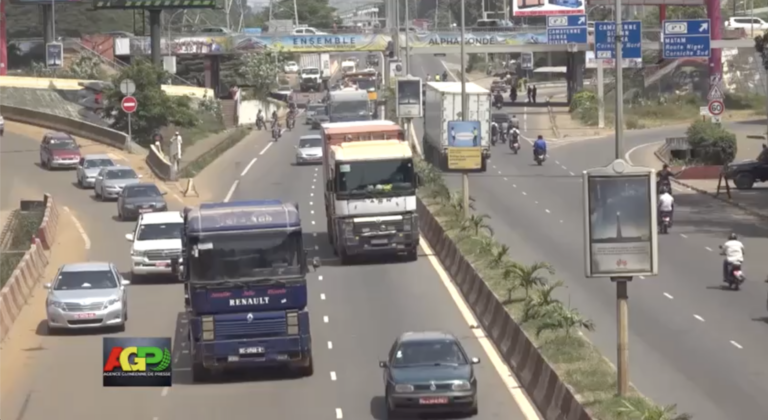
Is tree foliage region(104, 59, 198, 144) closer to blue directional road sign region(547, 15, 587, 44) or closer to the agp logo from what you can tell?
blue directional road sign region(547, 15, 587, 44)

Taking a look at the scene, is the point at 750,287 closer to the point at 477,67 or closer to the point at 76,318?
the point at 76,318

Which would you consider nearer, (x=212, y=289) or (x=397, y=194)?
(x=212, y=289)

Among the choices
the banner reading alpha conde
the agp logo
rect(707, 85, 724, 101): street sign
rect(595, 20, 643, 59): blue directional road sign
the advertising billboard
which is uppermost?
the advertising billboard

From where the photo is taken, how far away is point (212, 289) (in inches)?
896

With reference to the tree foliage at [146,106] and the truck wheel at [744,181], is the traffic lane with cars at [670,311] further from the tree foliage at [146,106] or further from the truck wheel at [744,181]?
the tree foliage at [146,106]

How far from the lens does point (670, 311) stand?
27344 millimetres

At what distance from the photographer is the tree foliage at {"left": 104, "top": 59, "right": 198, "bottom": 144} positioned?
68375 millimetres

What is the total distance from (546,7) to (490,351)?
188ft

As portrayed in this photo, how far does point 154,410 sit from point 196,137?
52519mm

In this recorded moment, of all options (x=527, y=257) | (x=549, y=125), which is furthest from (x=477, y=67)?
(x=527, y=257)

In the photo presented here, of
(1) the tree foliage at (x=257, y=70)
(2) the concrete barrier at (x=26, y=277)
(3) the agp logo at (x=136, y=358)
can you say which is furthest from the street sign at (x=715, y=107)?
(1) the tree foliage at (x=257, y=70)

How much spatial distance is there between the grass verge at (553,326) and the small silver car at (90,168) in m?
21.1

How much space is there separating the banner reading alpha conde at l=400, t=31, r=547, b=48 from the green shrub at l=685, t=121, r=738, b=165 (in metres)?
36.2

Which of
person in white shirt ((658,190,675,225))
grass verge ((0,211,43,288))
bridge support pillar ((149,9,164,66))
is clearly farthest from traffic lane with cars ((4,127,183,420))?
bridge support pillar ((149,9,164,66))
